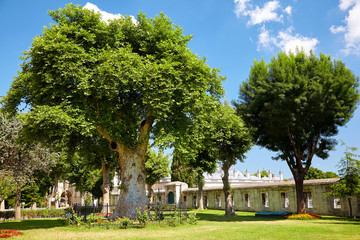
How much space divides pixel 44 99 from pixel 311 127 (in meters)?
23.4

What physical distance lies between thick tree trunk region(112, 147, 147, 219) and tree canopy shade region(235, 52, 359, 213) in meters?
12.8

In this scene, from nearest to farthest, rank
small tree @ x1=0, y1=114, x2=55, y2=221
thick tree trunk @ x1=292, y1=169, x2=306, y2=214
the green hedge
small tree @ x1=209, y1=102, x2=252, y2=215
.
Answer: small tree @ x1=0, y1=114, x2=55, y2=221
thick tree trunk @ x1=292, y1=169, x2=306, y2=214
small tree @ x1=209, y1=102, x2=252, y2=215
the green hedge

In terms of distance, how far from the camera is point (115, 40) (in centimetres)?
2148

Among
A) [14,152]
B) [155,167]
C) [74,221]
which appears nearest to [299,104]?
[74,221]

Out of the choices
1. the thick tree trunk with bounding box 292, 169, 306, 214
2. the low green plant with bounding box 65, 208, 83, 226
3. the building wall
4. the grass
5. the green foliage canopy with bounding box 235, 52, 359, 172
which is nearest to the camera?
the grass

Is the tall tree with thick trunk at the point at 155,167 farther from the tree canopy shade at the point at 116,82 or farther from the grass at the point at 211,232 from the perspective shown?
the grass at the point at 211,232

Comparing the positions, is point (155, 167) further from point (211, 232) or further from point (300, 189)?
point (211, 232)

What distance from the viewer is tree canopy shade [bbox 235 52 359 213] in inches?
1043

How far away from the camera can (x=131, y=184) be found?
22484 mm

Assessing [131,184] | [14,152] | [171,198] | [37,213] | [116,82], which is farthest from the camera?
[171,198]

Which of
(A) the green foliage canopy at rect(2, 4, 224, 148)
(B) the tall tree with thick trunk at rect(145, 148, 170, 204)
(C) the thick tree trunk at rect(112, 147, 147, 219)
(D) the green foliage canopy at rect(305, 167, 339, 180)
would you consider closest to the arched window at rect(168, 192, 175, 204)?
(B) the tall tree with thick trunk at rect(145, 148, 170, 204)

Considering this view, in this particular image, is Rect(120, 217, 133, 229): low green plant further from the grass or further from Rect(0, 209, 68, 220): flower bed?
Rect(0, 209, 68, 220): flower bed

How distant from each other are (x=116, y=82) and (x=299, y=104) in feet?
54.8

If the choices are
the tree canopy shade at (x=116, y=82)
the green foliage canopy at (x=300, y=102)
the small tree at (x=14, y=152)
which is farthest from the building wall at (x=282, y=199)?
the small tree at (x=14, y=152)
